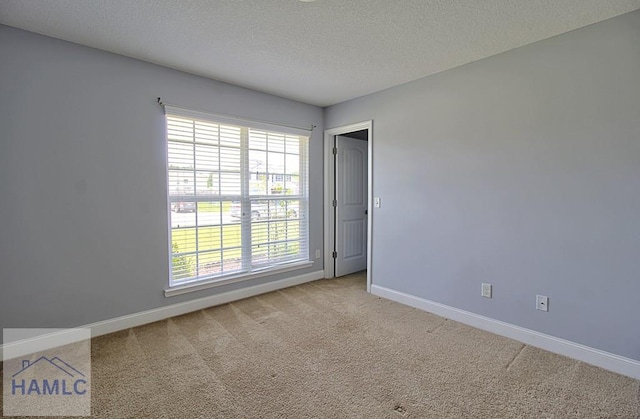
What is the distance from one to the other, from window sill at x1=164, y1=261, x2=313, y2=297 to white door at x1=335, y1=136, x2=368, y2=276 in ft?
2.23

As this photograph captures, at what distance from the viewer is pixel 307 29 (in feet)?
7.22

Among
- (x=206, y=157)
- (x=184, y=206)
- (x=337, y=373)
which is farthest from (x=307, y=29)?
(x=337, y=373)

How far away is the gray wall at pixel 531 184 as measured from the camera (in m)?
2.06

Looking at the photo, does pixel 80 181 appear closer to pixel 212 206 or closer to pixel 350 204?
pixel 212 206

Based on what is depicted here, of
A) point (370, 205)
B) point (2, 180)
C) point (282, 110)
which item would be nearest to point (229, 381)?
point (2, 180)

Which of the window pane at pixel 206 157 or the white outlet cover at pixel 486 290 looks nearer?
the white outlet cover at pixel 486 290

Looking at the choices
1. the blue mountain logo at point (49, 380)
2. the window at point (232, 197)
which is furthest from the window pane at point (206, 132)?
the blue mountain logo at point (49, 380)

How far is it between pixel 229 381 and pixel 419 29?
2812 millimetres

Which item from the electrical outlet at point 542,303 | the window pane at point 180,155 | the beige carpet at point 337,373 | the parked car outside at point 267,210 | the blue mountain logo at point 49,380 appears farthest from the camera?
the parked car outside at point 267,210

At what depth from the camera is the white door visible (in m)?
4.41

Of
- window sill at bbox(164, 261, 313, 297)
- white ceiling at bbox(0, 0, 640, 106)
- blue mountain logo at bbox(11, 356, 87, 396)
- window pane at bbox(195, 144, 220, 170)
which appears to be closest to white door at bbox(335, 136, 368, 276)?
window sill at bbox(164, 261, 313, 297)

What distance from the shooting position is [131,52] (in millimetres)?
2574

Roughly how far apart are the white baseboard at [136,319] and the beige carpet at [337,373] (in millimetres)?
104

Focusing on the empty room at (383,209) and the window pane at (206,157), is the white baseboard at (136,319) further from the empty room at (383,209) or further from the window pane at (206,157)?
the window pane at (206,157)
